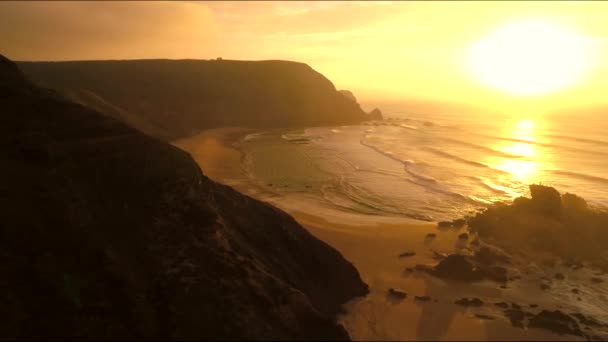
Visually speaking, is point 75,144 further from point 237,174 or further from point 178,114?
point 178,114

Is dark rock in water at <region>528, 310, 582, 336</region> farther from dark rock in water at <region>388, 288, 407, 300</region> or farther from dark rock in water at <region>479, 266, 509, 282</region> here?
dark rock in water at <region>388, 288, 407, 300</region>

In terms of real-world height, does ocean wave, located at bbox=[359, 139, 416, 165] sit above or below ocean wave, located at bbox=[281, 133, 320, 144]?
below

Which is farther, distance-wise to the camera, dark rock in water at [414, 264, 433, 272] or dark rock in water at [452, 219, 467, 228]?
dark rock in water at [452, 219, 467, 228]

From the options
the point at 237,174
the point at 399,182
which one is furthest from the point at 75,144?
the point at 399,182

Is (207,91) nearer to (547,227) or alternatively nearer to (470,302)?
(547,227)

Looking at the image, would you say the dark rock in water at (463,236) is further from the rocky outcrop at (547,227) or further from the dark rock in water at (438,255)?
the dark rock in water at (438,255)

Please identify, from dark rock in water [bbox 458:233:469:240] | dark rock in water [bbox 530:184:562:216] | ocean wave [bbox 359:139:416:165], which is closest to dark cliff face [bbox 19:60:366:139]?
ocean wave [bbox 359:139:416:165]

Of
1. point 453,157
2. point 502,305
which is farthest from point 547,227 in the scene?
point 453,157
